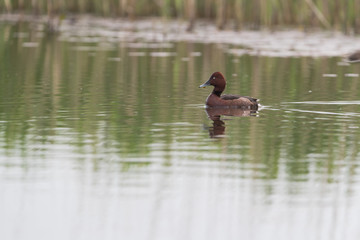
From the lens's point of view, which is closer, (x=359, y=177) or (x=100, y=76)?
(x=359, y=177)

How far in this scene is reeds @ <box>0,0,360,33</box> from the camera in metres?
25.2

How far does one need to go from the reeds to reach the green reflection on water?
4392 mm

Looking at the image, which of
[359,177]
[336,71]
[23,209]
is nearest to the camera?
[23,209]

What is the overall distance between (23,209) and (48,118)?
15.2ft

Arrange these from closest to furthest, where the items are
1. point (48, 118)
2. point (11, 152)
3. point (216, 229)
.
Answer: point (216, 229) → point (11, 152) → point (48, 118)

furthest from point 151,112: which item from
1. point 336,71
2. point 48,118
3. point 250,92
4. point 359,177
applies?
point 336,71

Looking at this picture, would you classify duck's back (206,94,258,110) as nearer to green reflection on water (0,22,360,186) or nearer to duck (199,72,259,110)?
duck (199,72,259,110)

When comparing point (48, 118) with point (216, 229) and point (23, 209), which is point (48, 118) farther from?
point (216, 229)

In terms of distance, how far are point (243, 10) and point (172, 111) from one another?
1728 centimetres

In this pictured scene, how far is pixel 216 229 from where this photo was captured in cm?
623

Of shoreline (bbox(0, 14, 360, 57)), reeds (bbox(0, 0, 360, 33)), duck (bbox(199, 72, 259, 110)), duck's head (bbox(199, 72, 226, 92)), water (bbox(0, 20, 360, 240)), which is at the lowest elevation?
water (bbox(0, 20, 360, 240))

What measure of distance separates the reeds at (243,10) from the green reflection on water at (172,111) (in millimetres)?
4392

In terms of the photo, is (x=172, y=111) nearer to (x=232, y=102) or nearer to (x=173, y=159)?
(x=232, y=102)

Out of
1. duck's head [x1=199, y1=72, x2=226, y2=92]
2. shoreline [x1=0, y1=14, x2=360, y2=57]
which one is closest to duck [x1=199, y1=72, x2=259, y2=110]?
duck's head [x1=199, y1=72, x2=226, y2=92]
